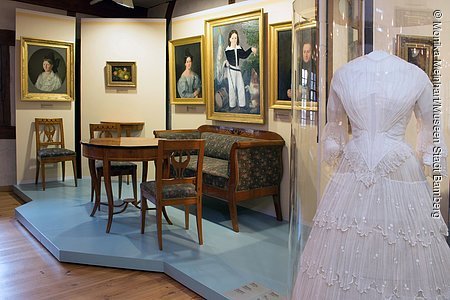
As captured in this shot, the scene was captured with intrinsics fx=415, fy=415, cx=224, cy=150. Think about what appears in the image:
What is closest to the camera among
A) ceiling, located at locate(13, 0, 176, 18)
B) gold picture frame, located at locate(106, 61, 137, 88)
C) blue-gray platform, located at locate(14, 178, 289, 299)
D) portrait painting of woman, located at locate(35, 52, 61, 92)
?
blue-gray platform, located at locate(14, 178, 289, 299)

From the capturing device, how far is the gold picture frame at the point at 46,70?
6215 mm

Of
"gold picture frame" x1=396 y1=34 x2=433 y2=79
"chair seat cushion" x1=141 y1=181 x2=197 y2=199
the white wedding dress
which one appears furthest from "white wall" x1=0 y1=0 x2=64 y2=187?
"gold picture frame" x1=396 y1=34 x2=433 y2=79

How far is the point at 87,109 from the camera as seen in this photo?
6793 mm

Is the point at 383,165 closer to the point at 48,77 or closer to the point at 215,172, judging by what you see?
the point at 215,172

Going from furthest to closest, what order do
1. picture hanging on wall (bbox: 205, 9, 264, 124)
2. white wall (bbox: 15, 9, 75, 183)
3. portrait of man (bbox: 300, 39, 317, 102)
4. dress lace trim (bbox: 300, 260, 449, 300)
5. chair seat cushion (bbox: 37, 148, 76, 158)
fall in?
white wall (bbox: 15, 9, 75, 183)
chair seat cushion (bbox: 37, 148, 76, 158)
picture hanging on wall (bbox: 205, 9, 264, 124)
portrait of man (bbox: 300, 39, 317, 102)
dress lace trim (bbox: 300, 260, 449, 300)

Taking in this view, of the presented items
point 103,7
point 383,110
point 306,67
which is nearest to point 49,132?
point 103,7

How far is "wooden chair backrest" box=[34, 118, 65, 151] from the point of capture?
20.6 ft

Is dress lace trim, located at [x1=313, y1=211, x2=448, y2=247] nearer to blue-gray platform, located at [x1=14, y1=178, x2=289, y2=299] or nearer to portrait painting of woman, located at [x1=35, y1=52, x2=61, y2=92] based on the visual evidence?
blue-gray platform, located at [x1=14, y1=178, x2=289, y2=299]

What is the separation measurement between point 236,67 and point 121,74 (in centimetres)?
244

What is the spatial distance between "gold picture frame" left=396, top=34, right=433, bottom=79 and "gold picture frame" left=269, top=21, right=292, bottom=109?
2.84 m

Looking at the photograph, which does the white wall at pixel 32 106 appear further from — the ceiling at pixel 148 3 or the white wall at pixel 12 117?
the ceiling at pixel 148 3

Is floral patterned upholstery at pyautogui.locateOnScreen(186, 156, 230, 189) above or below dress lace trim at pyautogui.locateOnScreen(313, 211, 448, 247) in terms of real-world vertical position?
below

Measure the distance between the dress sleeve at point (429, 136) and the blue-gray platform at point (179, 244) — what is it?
1.53 m

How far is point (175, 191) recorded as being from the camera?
11.8ft
